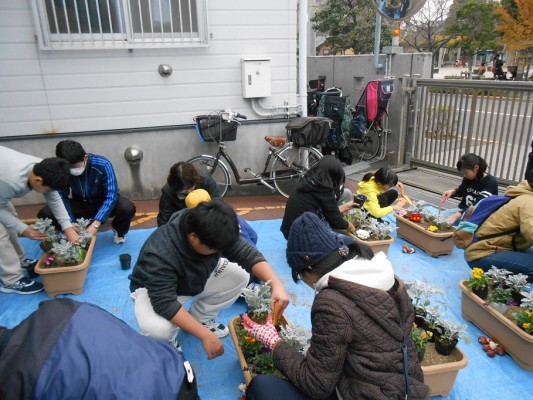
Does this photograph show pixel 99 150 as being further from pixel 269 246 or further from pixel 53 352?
pixel 53 352

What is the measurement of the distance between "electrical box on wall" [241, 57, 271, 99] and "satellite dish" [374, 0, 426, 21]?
2479mm

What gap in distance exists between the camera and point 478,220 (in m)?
3.23

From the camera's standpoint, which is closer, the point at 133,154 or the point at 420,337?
the point at 420,337

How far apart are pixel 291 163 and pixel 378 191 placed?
1740mm

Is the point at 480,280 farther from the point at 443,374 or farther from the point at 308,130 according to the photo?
the point at 308,130

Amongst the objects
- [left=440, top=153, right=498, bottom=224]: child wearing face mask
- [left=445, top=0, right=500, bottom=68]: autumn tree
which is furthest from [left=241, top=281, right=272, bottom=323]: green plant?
[left=445, top=0, right=500, bottom=68]: autumn tree

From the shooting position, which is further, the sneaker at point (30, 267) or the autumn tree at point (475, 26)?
the autumn tree at point (475, 26)

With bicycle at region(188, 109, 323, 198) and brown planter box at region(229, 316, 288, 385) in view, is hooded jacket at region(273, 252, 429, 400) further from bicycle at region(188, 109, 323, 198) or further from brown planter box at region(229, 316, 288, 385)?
bicycle at region(188, 109, 323, 198)

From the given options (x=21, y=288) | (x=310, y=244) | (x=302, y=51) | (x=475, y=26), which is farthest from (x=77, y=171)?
(x=475, y=26)

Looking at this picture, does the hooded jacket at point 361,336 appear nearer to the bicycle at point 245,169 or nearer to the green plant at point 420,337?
the green plant at point 420,337

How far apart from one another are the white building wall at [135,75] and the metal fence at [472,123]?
229cm

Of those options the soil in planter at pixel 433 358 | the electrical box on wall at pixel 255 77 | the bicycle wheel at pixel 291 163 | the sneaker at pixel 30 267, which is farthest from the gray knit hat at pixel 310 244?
the electrical box on wall at pixel 255 77

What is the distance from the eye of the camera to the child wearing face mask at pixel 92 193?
147 inches

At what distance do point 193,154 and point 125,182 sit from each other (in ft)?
A: 3.39
